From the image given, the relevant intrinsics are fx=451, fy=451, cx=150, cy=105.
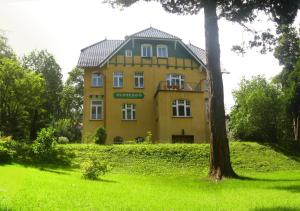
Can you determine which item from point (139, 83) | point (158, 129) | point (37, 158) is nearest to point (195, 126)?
point (158, 129)

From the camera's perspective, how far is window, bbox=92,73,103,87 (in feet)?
142

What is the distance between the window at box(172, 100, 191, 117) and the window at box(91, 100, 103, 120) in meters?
7.27

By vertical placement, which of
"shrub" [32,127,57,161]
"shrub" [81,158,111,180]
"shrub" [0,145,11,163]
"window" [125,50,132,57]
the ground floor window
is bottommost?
"shrub" [81,158,111,180]

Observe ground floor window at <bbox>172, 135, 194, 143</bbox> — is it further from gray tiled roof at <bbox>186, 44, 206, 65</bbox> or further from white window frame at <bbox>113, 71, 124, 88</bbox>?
gray tiled roof at <bbox>186, 44, 206, 65</bbox>

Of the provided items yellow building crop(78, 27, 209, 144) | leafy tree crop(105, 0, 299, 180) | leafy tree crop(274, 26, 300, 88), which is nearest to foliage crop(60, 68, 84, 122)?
yellow building crop(78, 27, 209, 144)

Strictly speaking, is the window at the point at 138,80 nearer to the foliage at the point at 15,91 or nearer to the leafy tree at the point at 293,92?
the foliage at the point at 15,91

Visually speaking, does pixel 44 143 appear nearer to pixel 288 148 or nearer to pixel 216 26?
pixel 216 26

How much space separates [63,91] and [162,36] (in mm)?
24942

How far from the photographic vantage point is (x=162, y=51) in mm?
44031

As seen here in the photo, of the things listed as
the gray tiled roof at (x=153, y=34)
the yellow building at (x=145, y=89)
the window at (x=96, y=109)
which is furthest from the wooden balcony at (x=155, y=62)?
the window at (x=96, y=109)

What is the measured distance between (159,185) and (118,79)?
2435 cm

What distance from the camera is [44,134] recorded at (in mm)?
28109

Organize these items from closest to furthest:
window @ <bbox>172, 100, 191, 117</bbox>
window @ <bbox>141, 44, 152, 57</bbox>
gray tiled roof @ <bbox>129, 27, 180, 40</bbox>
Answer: window @ <bbox>172, 100, 191, 117</bbox> → gray tiled roof @ <bbox>129, 27, 180, 40</bbox> → window @ <bbox>141, 44, 152, 57</bbox>

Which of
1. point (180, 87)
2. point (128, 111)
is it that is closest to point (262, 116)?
point (180, 87)
